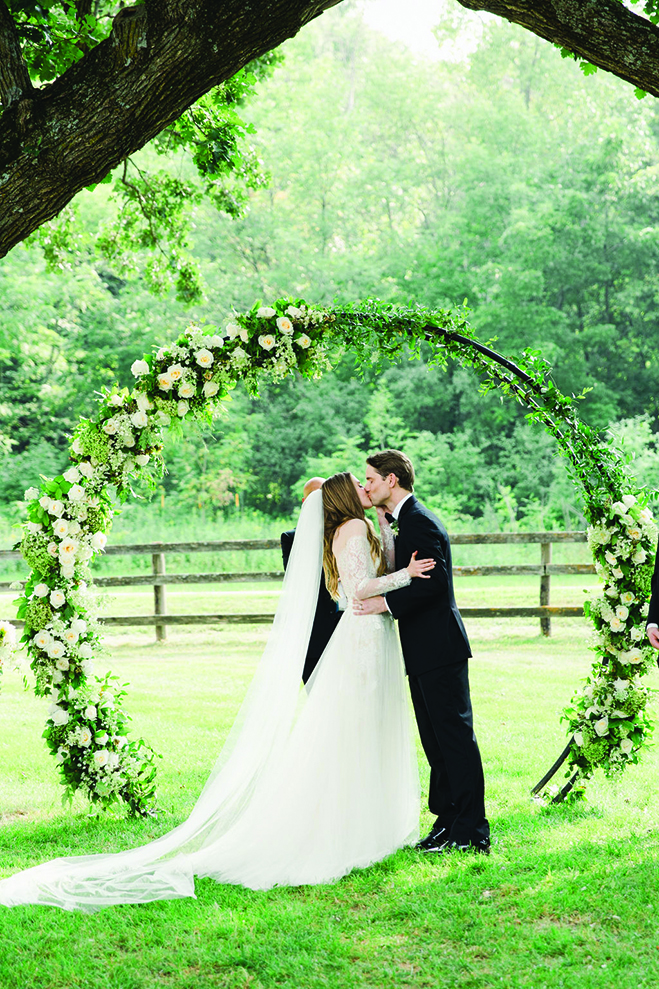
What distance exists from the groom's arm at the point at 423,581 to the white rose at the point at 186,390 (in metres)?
1.72

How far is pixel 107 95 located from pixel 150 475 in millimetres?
2700

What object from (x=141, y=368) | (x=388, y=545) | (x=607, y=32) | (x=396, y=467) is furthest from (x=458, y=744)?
(x=607, y=32)

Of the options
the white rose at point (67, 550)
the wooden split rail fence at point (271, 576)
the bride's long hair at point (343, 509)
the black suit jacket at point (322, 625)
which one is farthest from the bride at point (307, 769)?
the wooden split rail fence at point (271, 576)

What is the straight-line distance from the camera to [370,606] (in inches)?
212

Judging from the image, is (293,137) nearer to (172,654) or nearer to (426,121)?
(426,121)

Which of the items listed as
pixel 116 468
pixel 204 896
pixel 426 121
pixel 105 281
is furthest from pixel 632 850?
pixel 426 121

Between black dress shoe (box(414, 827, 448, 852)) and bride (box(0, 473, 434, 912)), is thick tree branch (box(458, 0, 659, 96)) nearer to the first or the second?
bride (box(0, 473, 434, 912))

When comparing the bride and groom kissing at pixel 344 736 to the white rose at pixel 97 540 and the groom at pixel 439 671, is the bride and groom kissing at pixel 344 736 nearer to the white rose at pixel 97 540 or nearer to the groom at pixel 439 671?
the groom at pixel 439 671

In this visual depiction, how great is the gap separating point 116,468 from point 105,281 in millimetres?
21930

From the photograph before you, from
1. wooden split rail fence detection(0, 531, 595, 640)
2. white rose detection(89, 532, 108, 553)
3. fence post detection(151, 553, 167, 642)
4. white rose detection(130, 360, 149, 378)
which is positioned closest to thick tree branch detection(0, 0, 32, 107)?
white rose detection(130, 360, 149, 378)

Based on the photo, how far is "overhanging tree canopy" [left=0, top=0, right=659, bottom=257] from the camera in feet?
12.3

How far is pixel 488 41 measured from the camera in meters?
29.3

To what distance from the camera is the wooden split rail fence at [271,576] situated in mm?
11930

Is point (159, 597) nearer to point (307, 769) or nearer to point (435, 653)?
point (307, 769)
